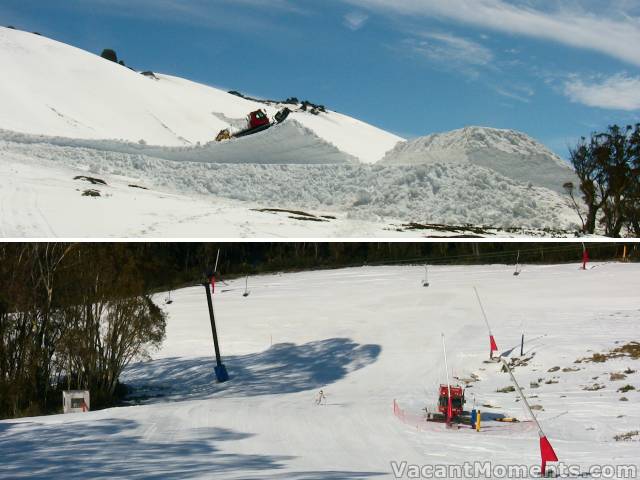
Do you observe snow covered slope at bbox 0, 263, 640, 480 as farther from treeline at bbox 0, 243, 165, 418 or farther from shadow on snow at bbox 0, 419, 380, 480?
treeline at bbox 0, 243, 165, 418

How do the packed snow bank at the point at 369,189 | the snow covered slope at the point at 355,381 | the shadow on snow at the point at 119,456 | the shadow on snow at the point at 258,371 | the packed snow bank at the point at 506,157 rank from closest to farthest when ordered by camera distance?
1. the packed snow bank at the point at 369,189
2. the packed snow bank at the point at 506,157
3. the shadow on snow at the point at 119,456
4. the snow covered slope at the point at 355,381
5. the shadow on snow at the point at 258,371

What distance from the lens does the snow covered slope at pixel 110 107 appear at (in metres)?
16.3

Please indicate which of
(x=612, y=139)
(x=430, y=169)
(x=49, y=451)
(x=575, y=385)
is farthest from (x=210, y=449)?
(x=575, y=385)

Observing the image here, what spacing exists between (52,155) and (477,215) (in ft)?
23.1

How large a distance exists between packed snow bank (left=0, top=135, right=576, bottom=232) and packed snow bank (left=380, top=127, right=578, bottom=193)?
0.67 metres

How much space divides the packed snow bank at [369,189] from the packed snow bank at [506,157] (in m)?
0.67

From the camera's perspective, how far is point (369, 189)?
11.2m

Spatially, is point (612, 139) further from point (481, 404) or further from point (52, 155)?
point (481, 404)

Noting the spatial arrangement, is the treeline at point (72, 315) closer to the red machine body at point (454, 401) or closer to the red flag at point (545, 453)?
the red machine body at point (454, 401)

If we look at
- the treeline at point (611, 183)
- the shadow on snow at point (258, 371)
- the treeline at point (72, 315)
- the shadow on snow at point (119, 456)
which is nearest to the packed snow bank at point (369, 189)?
the treeline at point (611, 183)

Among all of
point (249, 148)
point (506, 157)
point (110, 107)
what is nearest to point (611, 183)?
point (506, 157)

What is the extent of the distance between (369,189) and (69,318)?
22.0m

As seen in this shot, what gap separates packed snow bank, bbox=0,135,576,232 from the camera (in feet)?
34.5

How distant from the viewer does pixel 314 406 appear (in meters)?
22.9
